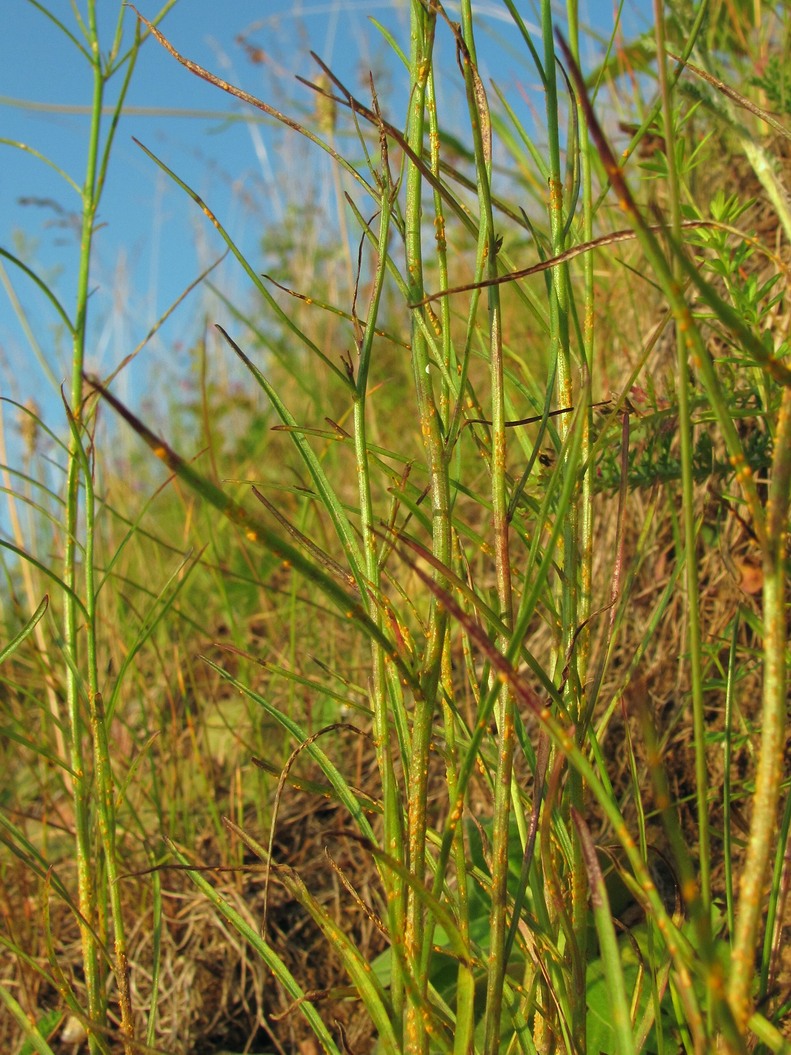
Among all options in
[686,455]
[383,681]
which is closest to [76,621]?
[383,681]

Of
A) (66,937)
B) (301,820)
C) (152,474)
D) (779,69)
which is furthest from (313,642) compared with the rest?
(152,474)

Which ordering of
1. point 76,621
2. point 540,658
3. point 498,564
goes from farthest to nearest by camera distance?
point 540,658
point 76,621
point 498,564

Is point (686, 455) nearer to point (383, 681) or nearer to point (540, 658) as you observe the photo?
point (383, 681)

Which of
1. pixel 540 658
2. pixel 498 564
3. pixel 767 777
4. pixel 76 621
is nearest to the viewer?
pixel 767 777

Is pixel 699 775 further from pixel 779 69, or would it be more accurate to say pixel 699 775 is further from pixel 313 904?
pixel 779 69

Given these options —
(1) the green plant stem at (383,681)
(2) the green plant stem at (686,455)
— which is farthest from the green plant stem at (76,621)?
(2) the green plant stem at (686,455)

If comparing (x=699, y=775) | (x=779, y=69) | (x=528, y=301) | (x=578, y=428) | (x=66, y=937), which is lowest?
(x=66, y=937)

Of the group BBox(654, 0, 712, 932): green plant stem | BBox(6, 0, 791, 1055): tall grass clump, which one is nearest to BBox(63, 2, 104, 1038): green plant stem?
BBox(6, 0, 791, 1055): tall grass clump

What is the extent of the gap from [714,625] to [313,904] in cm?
71

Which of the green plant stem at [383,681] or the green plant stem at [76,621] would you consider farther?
the green plant stem at [76,621]

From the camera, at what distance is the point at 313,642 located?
1.53 metres

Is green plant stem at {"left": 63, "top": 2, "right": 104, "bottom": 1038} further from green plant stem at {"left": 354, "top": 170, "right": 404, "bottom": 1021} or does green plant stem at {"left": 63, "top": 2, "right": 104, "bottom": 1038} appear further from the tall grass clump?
green plant stem at {"left": 354, "top": 170, "right": 404, "bottom": 1021}

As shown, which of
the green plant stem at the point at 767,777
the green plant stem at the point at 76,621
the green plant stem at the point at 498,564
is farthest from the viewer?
the green plant stem at the point at 76,621

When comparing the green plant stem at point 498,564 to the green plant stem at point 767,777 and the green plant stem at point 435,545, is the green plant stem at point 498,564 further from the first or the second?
the green plant stem at point 767,777
